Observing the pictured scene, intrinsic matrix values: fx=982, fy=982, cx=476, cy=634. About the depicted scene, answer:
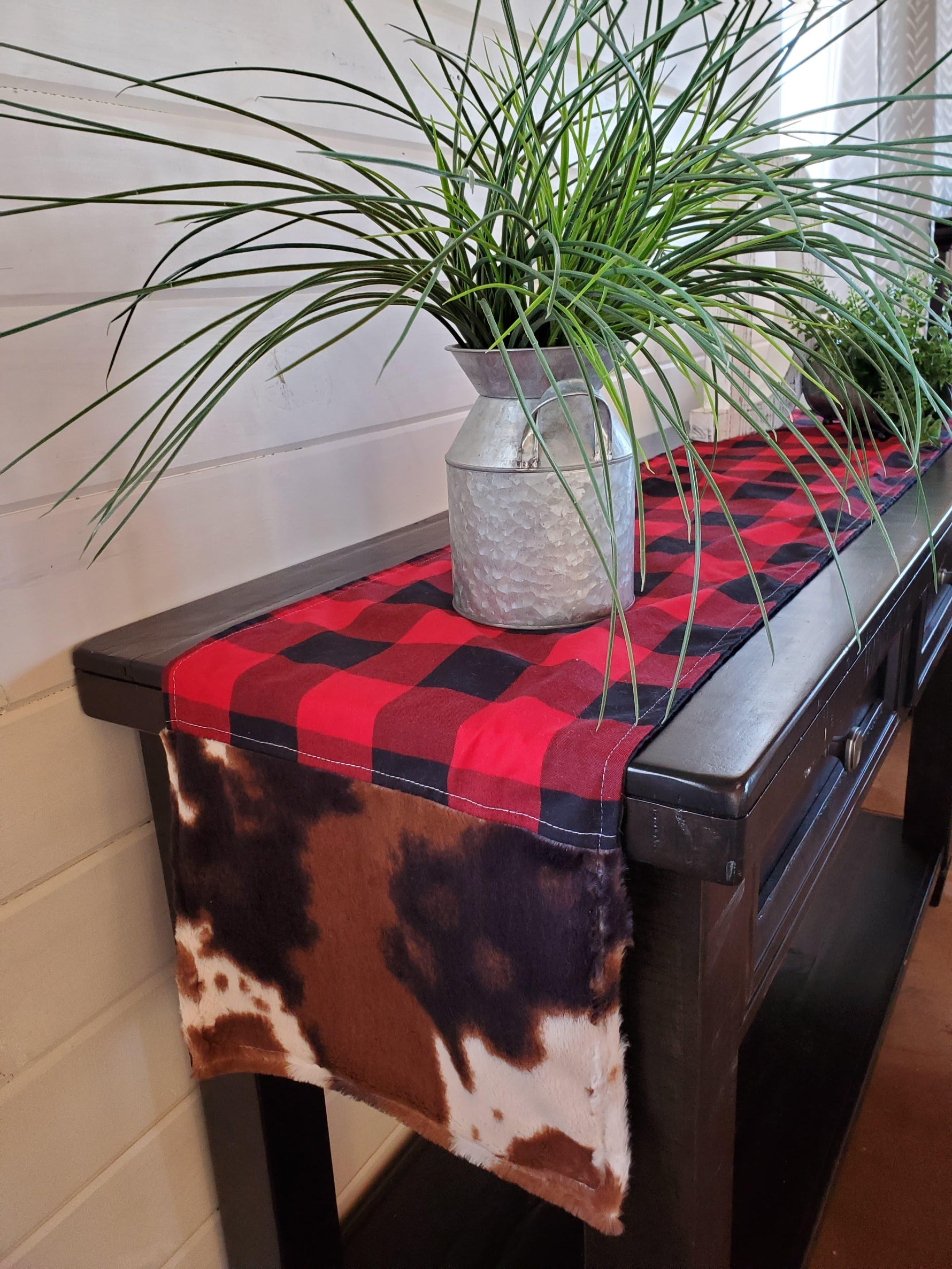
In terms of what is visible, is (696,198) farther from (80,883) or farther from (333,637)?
(80,883)

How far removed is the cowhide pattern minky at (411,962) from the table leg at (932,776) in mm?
1245

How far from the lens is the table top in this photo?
0.55 metres

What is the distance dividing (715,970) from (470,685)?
241 mm

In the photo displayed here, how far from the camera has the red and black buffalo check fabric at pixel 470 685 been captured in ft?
1.90

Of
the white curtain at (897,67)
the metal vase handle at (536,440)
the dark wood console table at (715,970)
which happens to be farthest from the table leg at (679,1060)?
the white curtain at (897,67)

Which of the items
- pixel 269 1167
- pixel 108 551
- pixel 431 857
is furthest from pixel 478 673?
pixel 269 1167

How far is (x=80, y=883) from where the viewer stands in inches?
32.7

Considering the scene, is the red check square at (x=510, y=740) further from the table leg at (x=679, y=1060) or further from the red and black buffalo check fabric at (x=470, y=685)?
the table leg at (x=679, y=1060)

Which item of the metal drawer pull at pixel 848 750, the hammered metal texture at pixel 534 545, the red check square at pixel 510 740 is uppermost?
the hammered metal texture at pixel 534 545

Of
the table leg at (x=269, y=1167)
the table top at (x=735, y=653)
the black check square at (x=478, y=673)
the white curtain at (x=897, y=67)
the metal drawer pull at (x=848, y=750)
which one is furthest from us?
the white curtain at (x=897, y=67)

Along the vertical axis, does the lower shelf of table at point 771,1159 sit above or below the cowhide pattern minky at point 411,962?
below

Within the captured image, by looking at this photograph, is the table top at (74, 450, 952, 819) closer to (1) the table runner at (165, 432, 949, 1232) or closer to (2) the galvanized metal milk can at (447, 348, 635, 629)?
(1) the table runner at (165, 432, 949, 1232)

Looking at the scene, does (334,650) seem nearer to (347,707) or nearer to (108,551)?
(347,707)

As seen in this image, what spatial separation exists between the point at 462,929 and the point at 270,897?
172mm
